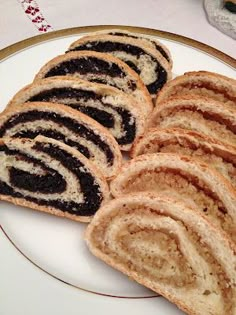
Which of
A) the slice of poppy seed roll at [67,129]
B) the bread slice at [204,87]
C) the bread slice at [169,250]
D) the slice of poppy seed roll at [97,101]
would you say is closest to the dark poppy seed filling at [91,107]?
the slice of poppy seed roll at [97,101]

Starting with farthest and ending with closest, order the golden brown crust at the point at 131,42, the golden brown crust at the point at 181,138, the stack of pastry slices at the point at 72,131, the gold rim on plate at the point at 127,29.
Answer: the gold rim on plate at the point at 127,29 < the golden brown crust at the point at 131,42 < the stack of pastry slices at the point at 72,131 < the golden brown crust at the point at 181,138

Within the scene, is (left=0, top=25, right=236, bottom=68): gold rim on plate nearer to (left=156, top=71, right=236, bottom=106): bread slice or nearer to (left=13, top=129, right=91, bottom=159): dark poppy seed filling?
(left=156, top=71, right=236, bottom=106): bread slice

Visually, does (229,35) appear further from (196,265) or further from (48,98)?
(196,265)

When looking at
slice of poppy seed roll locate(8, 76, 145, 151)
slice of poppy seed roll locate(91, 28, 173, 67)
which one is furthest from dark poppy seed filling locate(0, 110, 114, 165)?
slice of poppy seed roll locate(91, 28, 173, 67)

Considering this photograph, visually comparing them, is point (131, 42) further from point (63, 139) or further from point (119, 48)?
point (63, 139)

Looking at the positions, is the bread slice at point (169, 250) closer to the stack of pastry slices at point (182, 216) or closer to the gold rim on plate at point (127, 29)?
the stack of pastry slices at point (182, 216)
